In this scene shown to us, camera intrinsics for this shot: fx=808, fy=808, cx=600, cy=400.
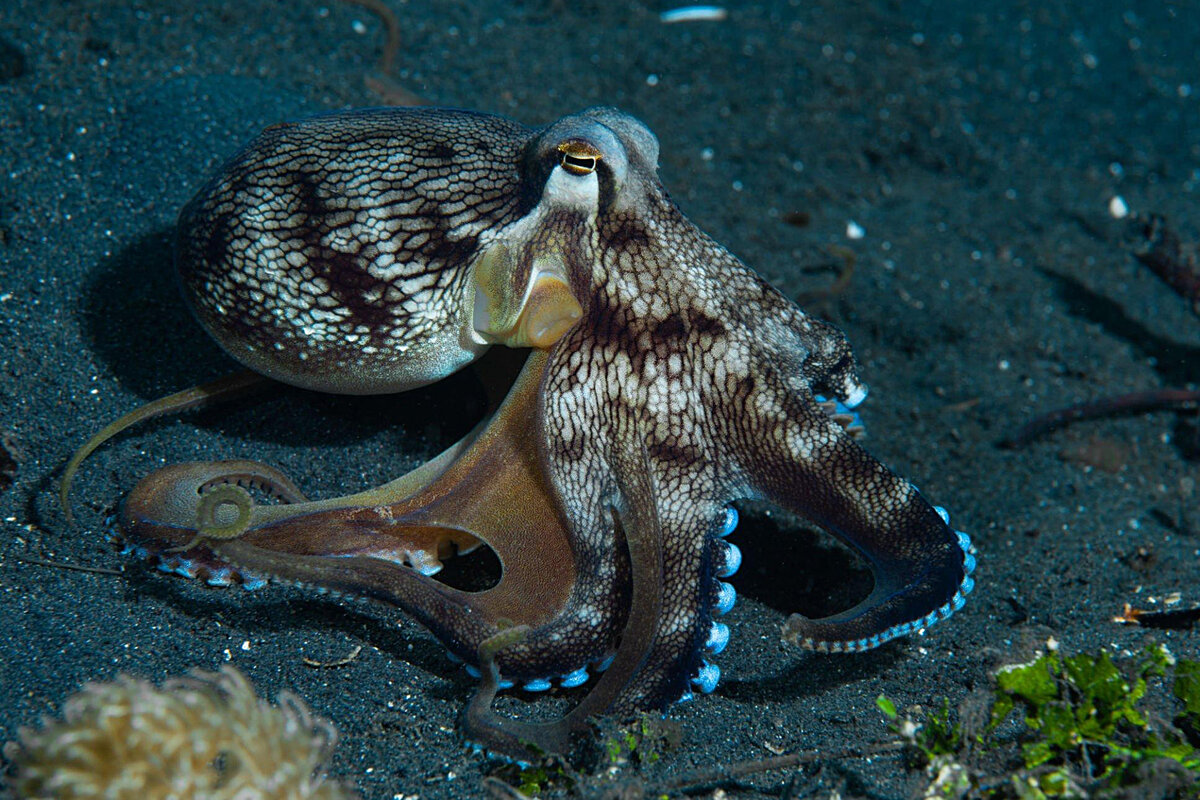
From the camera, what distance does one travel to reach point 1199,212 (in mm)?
5617

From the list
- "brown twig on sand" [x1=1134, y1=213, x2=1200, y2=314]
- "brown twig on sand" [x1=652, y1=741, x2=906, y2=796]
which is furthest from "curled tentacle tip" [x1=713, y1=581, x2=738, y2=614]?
"brown twig on sand" [x1=1134, y1=213, x2=1200, y2=314]

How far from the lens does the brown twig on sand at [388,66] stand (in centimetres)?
420

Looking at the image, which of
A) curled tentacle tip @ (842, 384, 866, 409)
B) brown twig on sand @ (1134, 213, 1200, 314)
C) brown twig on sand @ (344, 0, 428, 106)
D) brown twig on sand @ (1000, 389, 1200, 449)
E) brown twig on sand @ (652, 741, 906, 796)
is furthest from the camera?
brown twig on sand @ (1134, 213, 1200, 314)

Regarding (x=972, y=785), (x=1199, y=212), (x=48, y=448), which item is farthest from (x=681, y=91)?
(x=972, y=785)

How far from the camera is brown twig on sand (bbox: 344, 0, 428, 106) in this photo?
4.20 metres

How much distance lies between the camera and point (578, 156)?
2148 millimetres

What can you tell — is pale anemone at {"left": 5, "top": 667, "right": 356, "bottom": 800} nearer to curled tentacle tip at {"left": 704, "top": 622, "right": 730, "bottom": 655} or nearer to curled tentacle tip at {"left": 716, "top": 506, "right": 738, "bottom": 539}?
curled tentacle tip at {"left": 704, "top": 622, "right": 730, "bottom": 655}

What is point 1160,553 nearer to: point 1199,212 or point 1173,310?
point 1173,310

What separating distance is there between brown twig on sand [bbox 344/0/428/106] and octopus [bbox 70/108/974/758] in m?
1.97

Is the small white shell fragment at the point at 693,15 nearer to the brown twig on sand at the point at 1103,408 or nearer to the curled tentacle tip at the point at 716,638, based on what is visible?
the brown twig on sand at the point at 1103,408

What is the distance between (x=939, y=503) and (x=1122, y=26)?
20.9 feet

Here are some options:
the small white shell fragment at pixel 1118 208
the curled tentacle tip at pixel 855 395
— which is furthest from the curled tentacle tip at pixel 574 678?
the small white shell fragment at pixel 1118 208

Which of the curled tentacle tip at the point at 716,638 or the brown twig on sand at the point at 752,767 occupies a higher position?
the curled tentacle tip at the point at 716,638

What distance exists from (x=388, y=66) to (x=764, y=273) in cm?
234
